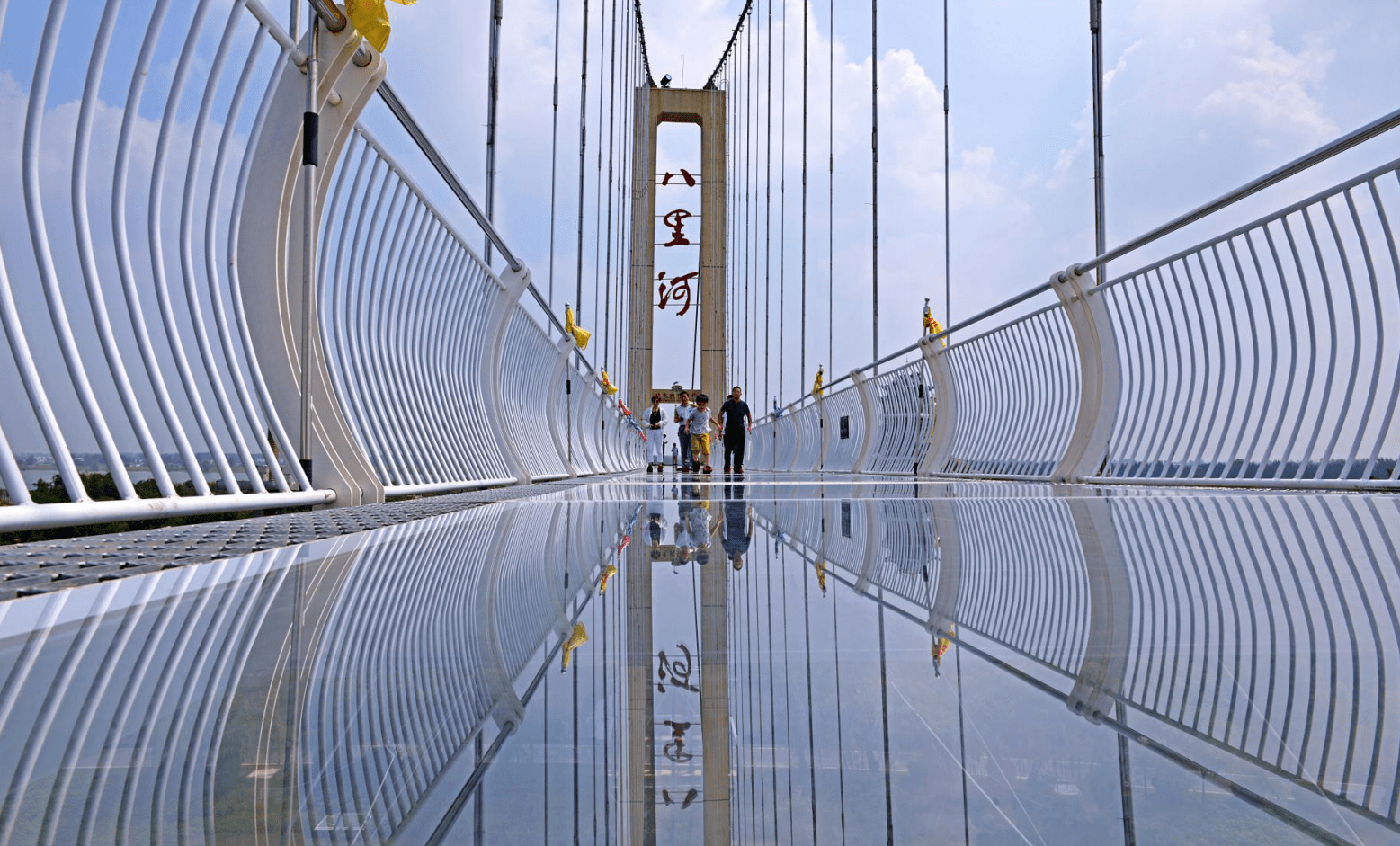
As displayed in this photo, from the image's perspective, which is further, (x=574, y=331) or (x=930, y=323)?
(x=930, y=323)

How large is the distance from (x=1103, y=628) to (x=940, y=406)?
7.01 metres

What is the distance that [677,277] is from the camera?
109 feet

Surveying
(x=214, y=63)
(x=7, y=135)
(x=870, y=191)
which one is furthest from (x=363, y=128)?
(x=870, y=191)

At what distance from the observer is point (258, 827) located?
1.34 feet

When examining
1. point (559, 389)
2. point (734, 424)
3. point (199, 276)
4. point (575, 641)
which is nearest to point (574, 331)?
point (559, 389)

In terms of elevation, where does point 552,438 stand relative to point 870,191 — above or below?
below

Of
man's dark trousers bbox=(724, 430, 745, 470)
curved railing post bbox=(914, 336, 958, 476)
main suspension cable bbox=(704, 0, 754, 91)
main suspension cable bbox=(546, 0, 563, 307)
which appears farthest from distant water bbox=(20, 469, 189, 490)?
main suspension cable bbox=(704, 0, 754, 91)

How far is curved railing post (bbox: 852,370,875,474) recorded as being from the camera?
994cm

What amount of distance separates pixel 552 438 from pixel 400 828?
653 cm

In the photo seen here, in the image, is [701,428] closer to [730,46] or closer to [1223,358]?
[1223,358]

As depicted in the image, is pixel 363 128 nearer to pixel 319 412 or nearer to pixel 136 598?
pixel 319 412

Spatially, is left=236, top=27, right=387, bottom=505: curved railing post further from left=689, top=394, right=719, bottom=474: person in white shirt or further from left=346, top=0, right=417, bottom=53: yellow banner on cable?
left=689, top=394, right=719, bottom=474: person in white shirt

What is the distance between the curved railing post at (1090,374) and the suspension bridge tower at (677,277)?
23562 millimetres

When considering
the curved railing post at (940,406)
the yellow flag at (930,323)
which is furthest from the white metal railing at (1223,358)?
the yellow flag at (930,323)
